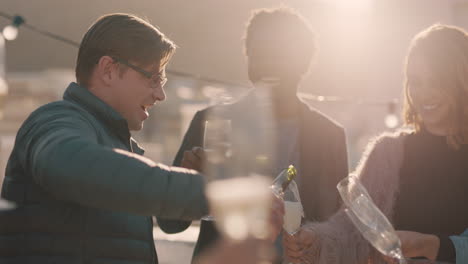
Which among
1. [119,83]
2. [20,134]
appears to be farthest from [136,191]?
[119,83]

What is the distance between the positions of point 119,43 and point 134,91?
164 millimetres

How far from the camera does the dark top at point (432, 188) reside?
237 centimetres

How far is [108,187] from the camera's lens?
912 mm

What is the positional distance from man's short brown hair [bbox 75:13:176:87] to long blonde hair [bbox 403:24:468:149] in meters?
1.28

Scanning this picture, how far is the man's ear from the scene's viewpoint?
1600mm

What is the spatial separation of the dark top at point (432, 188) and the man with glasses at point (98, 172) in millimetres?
1191

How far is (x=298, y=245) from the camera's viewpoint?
2.21 metres

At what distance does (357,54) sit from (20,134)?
23.5 m

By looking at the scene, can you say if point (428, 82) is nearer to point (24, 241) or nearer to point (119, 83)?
point (119, 83)

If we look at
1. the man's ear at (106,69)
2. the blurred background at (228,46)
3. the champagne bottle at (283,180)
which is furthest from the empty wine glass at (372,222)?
the blurred background at (228,46)

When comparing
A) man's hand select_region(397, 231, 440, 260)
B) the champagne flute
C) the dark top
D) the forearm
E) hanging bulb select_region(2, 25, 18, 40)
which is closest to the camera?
the forearm

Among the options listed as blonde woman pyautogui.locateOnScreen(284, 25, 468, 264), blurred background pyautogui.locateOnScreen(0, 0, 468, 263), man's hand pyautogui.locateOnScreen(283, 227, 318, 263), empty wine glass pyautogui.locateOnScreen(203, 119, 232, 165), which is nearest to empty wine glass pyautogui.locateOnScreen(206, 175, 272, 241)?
empty wine glass pyautogui.locateOnScreen(203, 119, 232, 165)

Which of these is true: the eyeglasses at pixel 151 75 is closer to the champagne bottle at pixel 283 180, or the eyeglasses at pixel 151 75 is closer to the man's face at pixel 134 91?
A: the man's face at pixel 134 91

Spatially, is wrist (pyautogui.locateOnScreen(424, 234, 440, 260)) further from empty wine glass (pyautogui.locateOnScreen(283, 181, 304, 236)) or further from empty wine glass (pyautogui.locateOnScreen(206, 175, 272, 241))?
empty wine glass (pyautogui.locateOnScreen(206, 175, 272, 241))
